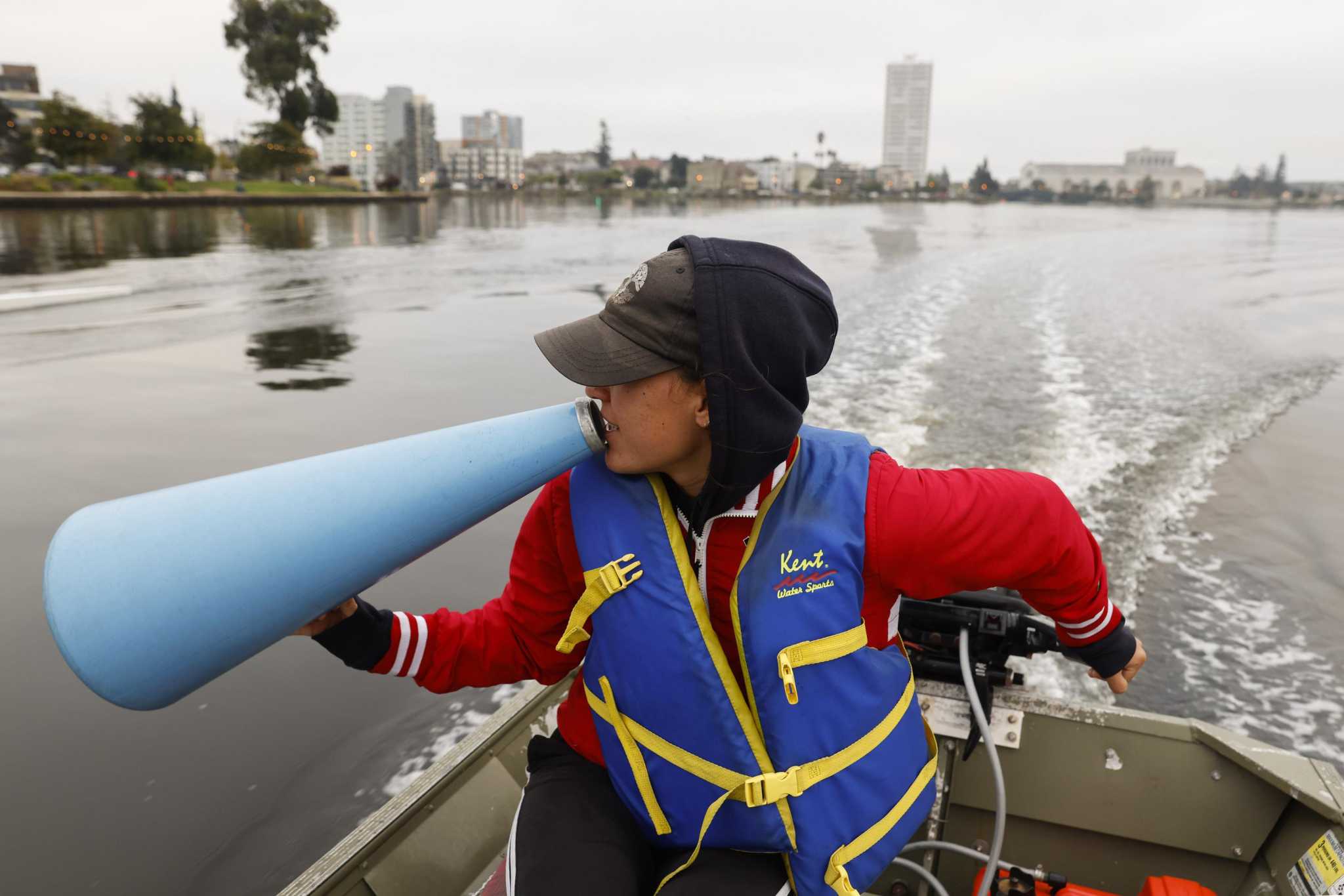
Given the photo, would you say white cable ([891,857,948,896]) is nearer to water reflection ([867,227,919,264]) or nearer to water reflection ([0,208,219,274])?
water reflection ([867,227,919,264])

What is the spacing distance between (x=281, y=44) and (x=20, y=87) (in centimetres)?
5050

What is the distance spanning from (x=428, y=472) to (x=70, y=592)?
0.49m

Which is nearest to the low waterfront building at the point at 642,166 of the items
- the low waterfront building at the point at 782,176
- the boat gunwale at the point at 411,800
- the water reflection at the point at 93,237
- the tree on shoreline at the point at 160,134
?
the low waterfront building at the point at 782,176

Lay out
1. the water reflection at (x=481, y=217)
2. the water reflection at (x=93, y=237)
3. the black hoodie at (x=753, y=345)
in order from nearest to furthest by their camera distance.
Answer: the black hoodie at (x=753, y=345) < the water reflection at (x=93, y=237) < the water reflection at (x=481, y=217)

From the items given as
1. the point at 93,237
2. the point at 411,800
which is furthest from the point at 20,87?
the point at 411,800

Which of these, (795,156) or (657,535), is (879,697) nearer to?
(657,535)

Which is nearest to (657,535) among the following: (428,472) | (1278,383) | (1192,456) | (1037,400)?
(428,472)

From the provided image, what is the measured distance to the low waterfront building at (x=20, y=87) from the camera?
8200 centimetres

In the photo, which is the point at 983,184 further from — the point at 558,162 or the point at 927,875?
the point at 927,875

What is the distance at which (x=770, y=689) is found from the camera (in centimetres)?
147

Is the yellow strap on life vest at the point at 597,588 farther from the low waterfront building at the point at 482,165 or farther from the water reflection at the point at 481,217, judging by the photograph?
the low waterfront building at the point at 482,165

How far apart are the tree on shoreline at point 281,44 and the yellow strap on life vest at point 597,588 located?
229 feet

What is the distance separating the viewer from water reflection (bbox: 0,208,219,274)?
709 inches

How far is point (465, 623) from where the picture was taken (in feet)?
5.57
